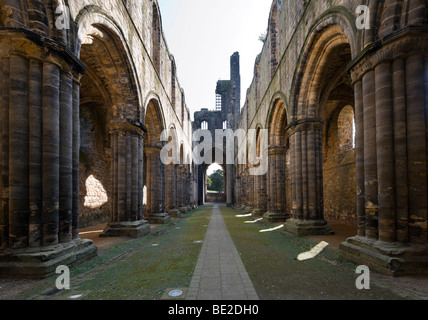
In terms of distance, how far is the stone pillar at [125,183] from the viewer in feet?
31.0

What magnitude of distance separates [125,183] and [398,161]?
353 inches

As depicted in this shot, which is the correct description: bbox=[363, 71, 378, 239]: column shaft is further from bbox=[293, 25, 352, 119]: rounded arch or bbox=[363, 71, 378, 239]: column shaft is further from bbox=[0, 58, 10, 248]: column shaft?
bbox=[0, 58, 10, 248]: column shaft

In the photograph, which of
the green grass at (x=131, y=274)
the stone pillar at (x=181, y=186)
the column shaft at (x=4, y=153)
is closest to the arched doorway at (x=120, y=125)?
the green grass at (x=131, y=274)

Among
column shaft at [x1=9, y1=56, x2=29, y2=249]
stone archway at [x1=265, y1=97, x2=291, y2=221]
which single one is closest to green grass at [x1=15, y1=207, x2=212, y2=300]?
column shaft at [x1=9, y1=56, x2=29, y2=249]

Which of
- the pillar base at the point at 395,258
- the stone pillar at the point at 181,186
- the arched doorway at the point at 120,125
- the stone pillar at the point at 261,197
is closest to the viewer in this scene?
the pillar base at the point at 395,258

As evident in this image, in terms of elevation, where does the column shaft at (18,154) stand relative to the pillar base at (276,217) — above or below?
above

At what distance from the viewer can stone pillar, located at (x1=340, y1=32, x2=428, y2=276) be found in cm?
452

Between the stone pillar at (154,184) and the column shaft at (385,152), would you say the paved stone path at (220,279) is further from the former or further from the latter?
the stone pillar at (154,184)

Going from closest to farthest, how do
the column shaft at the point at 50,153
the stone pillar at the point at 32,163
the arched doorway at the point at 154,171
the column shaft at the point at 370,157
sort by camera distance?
the stone pillar at the point at 32,163 → the column shaft at the point at 50,153 → the column shaft at the point at 370,157 → the arched doorway at the point at 154,171

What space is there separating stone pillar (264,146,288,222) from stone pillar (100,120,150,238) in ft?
23.3

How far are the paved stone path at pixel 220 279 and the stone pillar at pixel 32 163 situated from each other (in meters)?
2.89

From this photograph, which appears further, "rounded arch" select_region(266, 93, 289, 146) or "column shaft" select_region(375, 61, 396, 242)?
"rounded arch" select_region(266, 93, 289, 146)

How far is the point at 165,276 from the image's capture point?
461cm

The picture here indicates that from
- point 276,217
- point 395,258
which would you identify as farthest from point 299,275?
point 276,217
